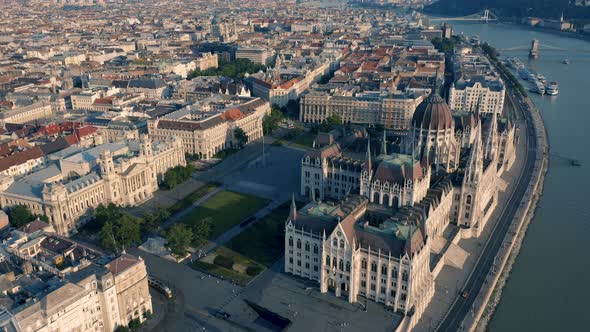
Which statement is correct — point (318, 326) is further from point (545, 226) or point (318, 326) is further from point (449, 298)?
point (545, 226)

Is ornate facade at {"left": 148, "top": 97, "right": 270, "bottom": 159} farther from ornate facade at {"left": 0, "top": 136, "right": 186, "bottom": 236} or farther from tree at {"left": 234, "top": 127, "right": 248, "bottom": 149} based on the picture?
ornate facade at {"left": 0, "top": 136, "right": 186, "bottom": 236}

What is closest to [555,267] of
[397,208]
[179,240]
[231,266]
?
[397,208]

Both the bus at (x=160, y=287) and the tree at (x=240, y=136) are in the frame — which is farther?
the tree at (x=240, y=136)

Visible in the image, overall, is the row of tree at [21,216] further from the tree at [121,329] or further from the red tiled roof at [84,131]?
the red tiled roof at [84,131]

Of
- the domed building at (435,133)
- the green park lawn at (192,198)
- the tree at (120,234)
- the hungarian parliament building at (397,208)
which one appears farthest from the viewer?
the green park lawn at (192,198)

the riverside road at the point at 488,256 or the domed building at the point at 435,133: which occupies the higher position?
the domed building at the point at 435,133

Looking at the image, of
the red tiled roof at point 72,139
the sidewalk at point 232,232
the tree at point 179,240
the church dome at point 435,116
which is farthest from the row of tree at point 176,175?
the church dome at point 435,116

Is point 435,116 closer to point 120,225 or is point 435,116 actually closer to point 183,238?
point 183,238
